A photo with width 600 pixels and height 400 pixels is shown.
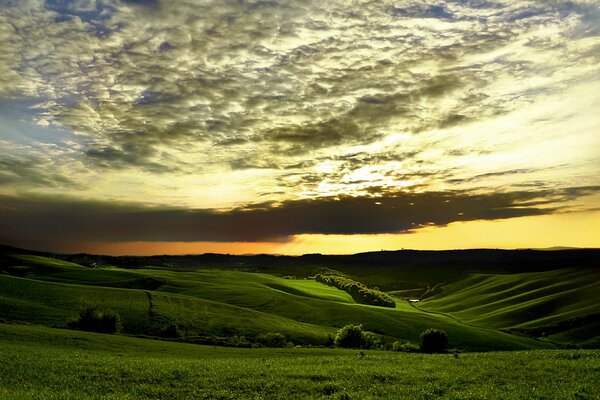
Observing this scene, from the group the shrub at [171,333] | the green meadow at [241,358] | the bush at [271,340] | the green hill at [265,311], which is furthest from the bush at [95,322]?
the bush at [271,340]

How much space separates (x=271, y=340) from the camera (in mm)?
89562

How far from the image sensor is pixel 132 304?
109 metres

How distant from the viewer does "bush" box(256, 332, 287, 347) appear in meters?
88.1

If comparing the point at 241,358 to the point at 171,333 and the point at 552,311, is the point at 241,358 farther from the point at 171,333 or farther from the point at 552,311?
the point at 552,311

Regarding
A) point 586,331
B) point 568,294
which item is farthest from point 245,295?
point 568,294

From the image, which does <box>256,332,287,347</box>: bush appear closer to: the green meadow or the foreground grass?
the green meadow

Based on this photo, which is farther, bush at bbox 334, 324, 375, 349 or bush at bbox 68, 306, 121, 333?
bush at bbox 334, 324, 375, 349

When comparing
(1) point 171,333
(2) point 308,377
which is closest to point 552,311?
(1) point 171,333

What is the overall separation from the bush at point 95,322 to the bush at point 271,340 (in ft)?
87.9

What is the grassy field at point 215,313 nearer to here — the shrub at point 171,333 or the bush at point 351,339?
the shrub at point 171,333

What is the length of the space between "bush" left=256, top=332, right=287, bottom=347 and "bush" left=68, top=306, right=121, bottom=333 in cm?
2680

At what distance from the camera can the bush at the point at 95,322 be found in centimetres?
7969

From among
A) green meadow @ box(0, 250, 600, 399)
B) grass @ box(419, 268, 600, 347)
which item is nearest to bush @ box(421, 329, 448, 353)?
green meadow @ box(0, 250, 600, 399)

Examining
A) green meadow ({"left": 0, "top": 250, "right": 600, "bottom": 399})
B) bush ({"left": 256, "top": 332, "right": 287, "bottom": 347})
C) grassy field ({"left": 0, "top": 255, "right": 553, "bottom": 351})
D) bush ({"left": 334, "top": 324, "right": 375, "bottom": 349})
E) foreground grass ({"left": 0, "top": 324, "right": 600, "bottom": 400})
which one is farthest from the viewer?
grassy field ({"left": 0, "top": 255, "right": 553, "bottom": 351})
